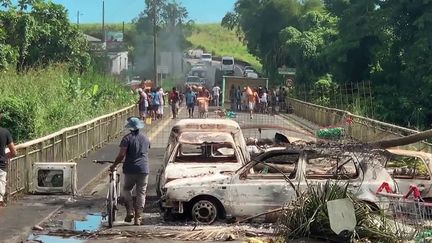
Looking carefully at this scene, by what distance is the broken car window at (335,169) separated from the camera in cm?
1245

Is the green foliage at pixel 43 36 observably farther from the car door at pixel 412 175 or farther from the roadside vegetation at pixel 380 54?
the car door at pixel 412 175

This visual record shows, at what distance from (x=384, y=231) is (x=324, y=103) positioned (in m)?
36.2

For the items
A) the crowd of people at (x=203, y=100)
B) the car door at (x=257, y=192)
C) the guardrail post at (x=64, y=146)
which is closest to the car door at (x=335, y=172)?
the car door at (x=257, y=192)

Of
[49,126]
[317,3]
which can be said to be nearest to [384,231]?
[49,126]

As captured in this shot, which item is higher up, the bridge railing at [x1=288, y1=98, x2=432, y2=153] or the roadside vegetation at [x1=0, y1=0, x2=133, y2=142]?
the roadside vegetation at [x1=0, y1=0, x2=133, y2=142]

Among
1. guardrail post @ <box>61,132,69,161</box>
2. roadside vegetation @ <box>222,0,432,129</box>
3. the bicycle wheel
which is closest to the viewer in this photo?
the bicycle wheel

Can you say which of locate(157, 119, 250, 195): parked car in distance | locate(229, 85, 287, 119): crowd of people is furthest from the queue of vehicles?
locate(229, 85, 287, 119): crowd of people

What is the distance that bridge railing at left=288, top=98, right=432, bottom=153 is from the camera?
19.9m

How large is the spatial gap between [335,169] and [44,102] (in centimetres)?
1510

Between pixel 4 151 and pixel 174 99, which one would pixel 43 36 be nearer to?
pixel 174 99

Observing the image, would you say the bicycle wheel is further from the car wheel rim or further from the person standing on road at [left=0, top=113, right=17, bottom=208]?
the person standing on road at [left=0, top=113, right=17, bottom=208]

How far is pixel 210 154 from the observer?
1509 centimetres

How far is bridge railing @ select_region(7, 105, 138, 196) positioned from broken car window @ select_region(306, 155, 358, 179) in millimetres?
5380

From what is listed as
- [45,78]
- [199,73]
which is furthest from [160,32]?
[45,78]
